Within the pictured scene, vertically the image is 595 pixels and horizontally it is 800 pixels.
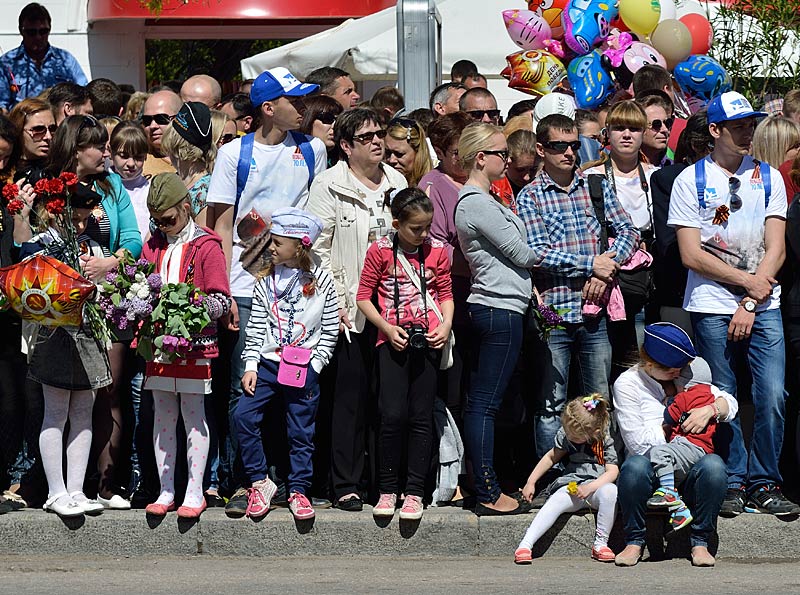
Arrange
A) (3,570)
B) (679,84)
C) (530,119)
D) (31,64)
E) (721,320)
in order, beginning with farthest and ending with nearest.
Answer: (31,64) < (679,84) < (530,119) < (721,320) < (3,570)

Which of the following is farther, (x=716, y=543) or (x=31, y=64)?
(x=31, y=64)

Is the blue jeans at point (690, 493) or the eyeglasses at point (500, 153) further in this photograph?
the eyeglasses at point (500, 153)

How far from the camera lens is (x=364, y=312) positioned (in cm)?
707

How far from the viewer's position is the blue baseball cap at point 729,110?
7.14m

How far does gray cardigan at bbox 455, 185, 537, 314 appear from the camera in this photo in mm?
6996

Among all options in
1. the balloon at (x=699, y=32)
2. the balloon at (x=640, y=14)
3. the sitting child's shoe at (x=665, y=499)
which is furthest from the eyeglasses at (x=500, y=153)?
the balloon at (x=699, y=32)

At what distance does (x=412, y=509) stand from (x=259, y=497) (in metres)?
0.81

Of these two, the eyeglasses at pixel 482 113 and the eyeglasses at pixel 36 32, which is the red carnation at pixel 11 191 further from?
the eyeglasses at pixel 36 32

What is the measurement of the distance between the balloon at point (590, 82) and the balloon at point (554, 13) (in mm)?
1074

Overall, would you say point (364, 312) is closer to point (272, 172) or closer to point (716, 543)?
point (272, 172)

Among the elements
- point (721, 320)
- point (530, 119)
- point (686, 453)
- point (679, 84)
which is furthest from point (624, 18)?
point (686, 453)

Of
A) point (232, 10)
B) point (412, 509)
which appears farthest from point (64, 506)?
point (232, 10)

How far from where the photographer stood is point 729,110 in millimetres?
7176

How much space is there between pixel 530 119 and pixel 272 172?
2.13 meters
